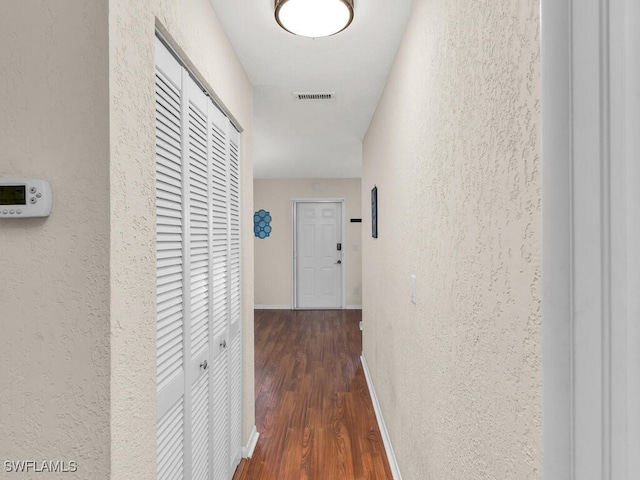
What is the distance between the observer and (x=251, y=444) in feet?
7.70

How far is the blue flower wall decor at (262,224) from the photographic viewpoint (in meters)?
6.62

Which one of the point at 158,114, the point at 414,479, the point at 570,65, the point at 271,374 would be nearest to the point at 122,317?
the point at 158,114

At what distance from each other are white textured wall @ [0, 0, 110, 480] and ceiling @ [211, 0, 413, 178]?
0.96 meters

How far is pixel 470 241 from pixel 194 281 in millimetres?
1066

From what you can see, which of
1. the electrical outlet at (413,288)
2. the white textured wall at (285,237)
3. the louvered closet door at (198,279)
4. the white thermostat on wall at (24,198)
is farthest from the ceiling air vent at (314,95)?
the white textured wall at (285,237)

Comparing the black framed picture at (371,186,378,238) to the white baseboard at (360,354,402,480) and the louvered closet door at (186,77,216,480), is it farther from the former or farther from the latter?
the louvered closet door at (186,77,216,480)

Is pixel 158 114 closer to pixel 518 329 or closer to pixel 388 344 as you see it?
pixel 518 329

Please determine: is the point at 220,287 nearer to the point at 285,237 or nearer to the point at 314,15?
the point at 314,15

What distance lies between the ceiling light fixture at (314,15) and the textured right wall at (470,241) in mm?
324

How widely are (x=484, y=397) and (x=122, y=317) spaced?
3.01 ft

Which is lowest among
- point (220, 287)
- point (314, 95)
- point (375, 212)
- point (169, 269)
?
point (220, 287)

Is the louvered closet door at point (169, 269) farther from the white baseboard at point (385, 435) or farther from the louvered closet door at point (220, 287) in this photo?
the white baseboard at point (385, 435)

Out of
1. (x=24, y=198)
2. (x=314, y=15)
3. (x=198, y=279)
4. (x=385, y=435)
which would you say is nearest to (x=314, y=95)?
(x=314, y=15)

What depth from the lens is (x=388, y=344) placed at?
238cm
